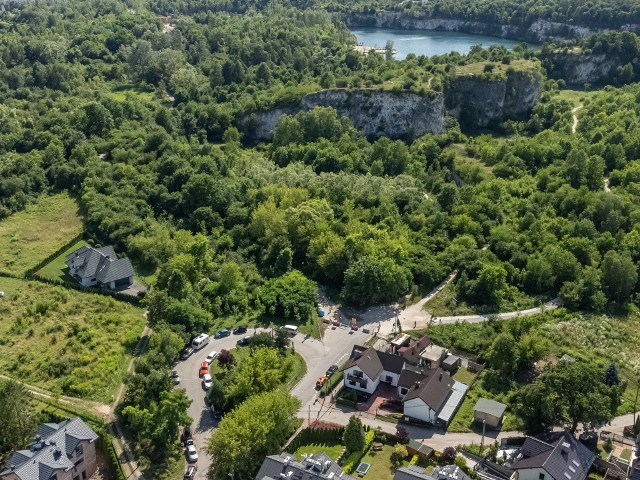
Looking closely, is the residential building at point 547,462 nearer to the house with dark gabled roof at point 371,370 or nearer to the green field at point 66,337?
the house with dark gabled roof at point 371,370

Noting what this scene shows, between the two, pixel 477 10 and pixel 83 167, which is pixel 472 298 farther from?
pixel 477 10

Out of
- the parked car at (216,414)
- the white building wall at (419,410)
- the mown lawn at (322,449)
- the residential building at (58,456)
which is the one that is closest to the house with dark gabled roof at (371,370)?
the white building wall at (419,410)

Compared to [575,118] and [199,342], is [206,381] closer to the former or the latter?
[199,342]

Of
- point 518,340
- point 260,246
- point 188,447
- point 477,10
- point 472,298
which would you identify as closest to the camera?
point 188,447

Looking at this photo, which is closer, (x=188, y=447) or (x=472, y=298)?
(x=188, y=447)

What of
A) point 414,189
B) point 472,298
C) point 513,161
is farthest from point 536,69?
point 472,298

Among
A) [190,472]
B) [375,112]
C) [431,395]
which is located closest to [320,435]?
[431,395]

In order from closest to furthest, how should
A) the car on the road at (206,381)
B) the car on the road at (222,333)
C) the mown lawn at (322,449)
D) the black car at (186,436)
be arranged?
the mown lawn at (322,449)
the black car at (186,436)
the car on the road at (206,381)
the car on the road at (222,333)
